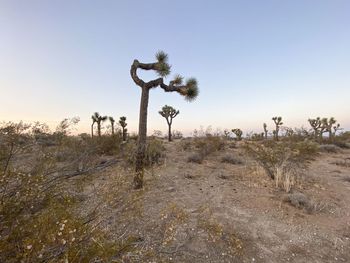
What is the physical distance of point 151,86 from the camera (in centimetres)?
790

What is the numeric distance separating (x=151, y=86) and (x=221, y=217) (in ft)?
14.6

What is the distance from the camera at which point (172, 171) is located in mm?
9430

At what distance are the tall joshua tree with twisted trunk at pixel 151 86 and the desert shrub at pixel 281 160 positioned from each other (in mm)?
3059

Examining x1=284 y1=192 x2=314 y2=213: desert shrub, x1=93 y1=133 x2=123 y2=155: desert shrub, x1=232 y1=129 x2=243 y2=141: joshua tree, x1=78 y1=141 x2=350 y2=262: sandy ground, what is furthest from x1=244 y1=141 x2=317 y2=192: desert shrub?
x1=232 y1=129 x2=243 y2=141: joshua tree

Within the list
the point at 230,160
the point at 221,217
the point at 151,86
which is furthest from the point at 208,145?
the point at 221,217

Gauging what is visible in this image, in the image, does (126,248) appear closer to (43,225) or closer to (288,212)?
(43,225)

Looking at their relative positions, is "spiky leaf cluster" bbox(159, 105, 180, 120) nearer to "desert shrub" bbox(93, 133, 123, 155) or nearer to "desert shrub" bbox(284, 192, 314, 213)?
"desert shrub" bbox(93, 133, 123, 155)

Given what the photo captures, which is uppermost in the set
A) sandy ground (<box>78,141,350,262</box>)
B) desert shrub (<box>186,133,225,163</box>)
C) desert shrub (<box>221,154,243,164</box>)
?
desert shrub (<box>186,133,225,163</box>)

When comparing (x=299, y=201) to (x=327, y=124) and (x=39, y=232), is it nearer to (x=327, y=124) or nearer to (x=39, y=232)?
(x=39, y=232)

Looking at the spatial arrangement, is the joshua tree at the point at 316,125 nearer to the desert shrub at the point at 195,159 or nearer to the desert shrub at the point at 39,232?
the desert shrub at the point at 195,159

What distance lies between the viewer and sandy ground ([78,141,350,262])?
10.8 feet

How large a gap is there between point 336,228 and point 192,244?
3004 mm

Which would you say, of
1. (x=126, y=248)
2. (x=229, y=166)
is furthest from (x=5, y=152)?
(x=229, y=166)

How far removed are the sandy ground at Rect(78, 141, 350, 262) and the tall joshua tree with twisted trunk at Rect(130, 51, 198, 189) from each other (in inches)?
44.4
